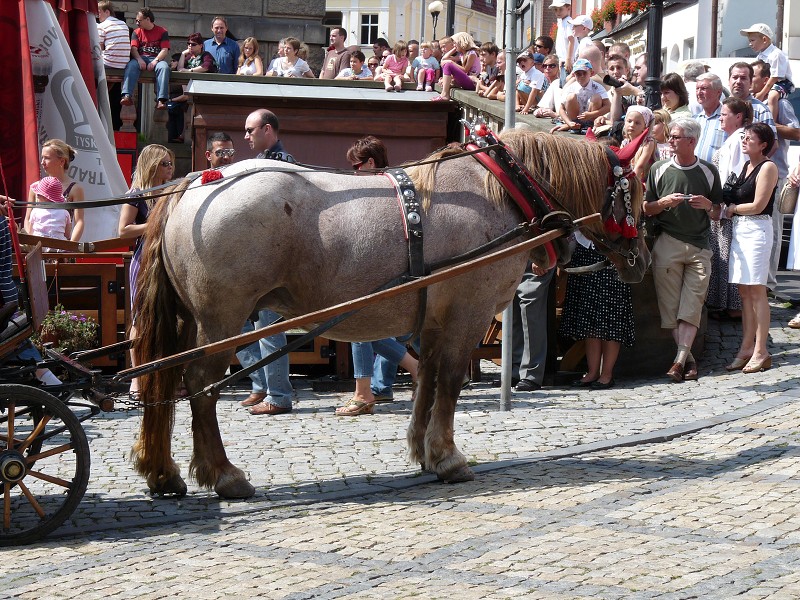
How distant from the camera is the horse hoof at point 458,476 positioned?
24.1ft

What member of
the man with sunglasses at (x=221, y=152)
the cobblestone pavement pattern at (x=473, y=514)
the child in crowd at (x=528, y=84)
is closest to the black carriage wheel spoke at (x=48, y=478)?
the cobblestone pavement pattern at (x=473, y=514)

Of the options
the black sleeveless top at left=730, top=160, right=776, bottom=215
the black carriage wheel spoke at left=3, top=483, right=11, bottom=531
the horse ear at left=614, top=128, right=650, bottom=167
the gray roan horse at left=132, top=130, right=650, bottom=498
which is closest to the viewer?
the black carriage wheel spoke at left=3, top=483, right=11, bottom=531

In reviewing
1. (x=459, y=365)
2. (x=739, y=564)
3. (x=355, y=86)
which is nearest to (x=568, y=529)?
(x=739, y=564)

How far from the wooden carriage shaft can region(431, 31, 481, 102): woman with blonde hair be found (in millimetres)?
7318

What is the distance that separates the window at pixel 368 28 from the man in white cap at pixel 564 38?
57.4 meters

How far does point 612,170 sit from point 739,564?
2.87m

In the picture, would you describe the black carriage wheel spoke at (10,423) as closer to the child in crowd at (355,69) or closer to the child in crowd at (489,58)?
the child in crowd at (489,58)

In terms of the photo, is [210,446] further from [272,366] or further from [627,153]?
[627,153]

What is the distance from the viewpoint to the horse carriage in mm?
6578

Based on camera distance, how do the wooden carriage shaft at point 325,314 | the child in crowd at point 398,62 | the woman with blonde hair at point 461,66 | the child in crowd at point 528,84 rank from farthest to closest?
the child in crowd at point 398,62
the woman with blonde hair at point 461,66
the child in crowd at point 528,84
the wooden carriage shaft at point 325,314

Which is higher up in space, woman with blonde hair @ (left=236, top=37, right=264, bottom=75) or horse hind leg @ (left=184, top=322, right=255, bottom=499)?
woman with blonde hair @ (left=236, top=37, right=264, bottom=75)

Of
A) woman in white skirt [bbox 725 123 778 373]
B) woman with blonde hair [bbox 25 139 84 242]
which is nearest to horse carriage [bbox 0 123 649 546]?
woman in white skirt [bbox 725 123 778 373]

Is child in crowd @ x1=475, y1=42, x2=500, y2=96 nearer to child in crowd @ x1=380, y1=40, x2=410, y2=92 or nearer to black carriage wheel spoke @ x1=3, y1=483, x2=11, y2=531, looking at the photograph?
child in crowd @ x1=380, y1=40, x2=410, y2=92

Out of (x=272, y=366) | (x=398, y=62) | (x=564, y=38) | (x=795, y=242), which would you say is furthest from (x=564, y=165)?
(x=398, y=62)
